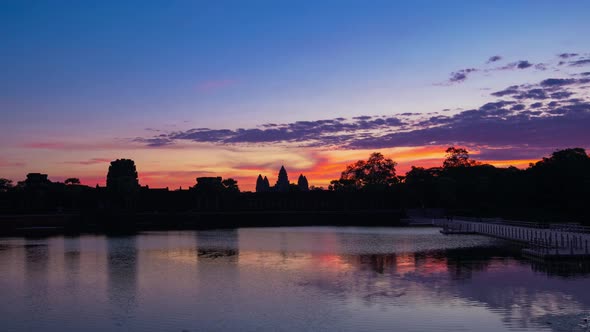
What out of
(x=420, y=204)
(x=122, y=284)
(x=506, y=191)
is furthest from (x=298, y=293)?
(x=420, y=204)

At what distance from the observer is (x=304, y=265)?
5281cm

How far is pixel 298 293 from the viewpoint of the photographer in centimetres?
3731

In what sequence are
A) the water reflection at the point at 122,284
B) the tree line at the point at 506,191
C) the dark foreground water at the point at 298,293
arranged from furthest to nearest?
the tree line at the point at 506,191, the water reflection at the point at 122,284, the dark foreground water at the point at 298,293

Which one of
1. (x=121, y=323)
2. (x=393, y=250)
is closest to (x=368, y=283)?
(x=121, y=323)

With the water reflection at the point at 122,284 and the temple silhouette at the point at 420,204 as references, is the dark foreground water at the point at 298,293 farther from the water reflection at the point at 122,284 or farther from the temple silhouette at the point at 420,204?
the temple silhouette at the point at 420,204

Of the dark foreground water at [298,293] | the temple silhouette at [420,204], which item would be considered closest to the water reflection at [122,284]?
the dark foreground water at [298,293]

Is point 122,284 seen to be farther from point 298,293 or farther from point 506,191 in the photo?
point 506,191

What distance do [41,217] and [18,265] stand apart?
10775 centimetres

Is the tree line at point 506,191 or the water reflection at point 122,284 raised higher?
the tree line at point 506,191

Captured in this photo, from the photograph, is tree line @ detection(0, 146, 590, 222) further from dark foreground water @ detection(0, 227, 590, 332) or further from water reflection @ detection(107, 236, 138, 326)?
water reflection @ detection(107, 236, 138, 326)

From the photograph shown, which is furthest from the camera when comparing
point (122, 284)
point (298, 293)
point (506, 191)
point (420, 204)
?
point (420, 204)

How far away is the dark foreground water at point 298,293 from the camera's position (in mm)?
29109

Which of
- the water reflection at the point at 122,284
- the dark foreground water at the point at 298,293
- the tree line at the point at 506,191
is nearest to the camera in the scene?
the dark foreground water at the point at 298,293

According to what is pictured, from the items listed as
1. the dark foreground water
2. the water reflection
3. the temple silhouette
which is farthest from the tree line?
the water reflection
